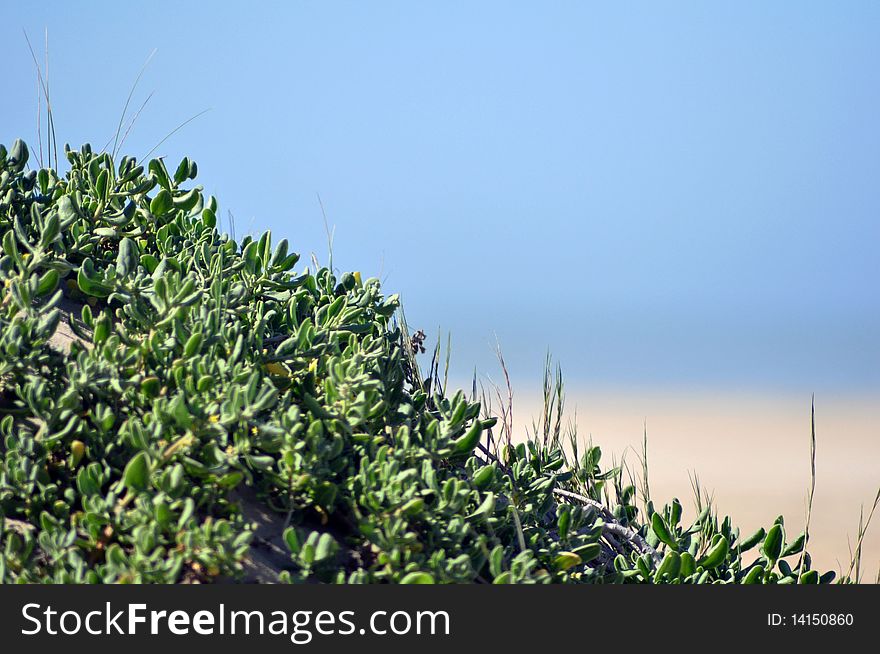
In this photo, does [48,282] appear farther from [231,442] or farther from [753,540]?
[753,540]

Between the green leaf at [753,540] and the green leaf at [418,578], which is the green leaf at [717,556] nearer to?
the green leaf at [753,540]

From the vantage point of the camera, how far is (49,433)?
2.50m

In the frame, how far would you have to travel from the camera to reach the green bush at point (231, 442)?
2.36 metres

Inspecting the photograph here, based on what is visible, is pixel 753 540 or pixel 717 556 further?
pixel 753 540

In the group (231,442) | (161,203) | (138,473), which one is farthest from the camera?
(161,203)

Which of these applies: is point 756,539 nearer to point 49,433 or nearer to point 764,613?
point 764,613

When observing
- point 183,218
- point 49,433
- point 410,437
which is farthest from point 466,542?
point 183,218

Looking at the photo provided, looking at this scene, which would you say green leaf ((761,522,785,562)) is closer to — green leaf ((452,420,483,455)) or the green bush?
the green bush

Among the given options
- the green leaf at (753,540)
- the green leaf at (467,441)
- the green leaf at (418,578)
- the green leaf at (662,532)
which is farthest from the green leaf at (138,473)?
the green leaf at (753,540)

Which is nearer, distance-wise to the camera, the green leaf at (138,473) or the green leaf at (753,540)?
the green leaf at (138,473)

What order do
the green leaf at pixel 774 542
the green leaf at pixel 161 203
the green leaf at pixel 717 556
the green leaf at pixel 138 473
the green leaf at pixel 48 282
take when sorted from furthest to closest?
1. the green leaf at pixel 161 203
2. the green leaf at pixel 774 542
3. the green leaf at pixel 717 556
4. the green leaf at pixel 48 282
5. the green leaf at pixel 138 473

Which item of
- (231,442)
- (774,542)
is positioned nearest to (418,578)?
(231,442)

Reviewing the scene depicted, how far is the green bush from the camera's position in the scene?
2.36 metres

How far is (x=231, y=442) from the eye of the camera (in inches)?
107
